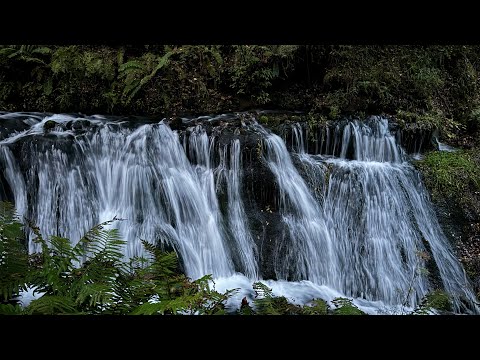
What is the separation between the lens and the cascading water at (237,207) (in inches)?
280

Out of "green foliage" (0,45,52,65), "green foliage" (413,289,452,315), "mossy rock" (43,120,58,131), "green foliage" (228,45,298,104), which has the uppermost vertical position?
"green foliage" (0,45,52,65)

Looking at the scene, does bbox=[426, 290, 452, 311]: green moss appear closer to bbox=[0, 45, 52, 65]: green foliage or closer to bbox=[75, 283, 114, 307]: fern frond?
bbox=[75, 283, 114, 307]: fern frond

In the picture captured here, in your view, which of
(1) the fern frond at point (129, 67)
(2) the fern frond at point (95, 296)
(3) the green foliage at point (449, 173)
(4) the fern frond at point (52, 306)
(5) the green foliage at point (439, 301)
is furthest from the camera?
(1) the fern frond at point (129, 67)

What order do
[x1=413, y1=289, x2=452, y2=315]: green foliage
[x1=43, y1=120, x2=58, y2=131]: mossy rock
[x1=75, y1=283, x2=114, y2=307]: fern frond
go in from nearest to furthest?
[x1=75, y1=283, x2=114, y2=307]: fern frond → [x1=413, y1=289, x2=452, y2=315]: green foliage → [x1=43, y1=120, x2=58, y2=131]: mossy rock

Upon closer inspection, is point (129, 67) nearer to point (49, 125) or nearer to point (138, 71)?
point (138, 71)

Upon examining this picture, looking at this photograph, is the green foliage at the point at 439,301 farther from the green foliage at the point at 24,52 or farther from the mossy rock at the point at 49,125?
the green foliage at the point at 24,52

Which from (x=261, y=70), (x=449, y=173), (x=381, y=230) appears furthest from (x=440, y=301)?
(x=261, y=70)

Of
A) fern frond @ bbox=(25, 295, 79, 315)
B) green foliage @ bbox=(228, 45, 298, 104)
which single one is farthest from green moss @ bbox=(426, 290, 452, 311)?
green foliage @ bbox=(228, 45, 298, 104)

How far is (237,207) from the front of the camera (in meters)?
7.67

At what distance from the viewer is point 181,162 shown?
26.8 ft

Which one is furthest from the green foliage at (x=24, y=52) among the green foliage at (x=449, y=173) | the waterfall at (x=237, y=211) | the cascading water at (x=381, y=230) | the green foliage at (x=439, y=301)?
the green foliage at (x=439, y=301)

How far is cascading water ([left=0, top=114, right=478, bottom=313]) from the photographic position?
23.4 feet
